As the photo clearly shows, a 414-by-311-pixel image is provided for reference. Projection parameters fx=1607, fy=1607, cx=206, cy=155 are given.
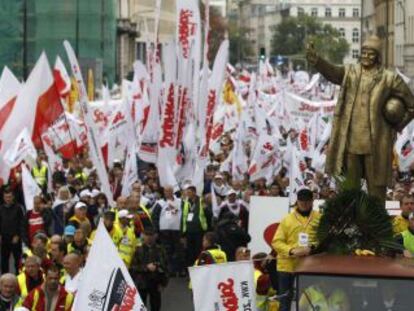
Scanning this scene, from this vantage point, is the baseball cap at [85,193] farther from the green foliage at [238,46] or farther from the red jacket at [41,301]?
the green foliage at [238,46]

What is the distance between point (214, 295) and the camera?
37.0 ft

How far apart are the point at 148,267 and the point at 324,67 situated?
3.90 metres

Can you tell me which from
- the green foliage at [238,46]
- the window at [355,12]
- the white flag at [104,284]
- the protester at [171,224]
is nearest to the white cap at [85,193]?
the protester at [171,224]

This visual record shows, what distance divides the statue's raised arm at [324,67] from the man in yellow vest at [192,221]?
7.97 m

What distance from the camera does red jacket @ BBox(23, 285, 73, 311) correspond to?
487 inches

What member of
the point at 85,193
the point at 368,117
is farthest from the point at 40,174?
the point at 368,117

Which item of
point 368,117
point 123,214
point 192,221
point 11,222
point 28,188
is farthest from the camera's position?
point 28,188

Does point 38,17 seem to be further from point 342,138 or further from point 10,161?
point 342,138

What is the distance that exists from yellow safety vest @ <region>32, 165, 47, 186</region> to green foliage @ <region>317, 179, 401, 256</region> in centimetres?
1547

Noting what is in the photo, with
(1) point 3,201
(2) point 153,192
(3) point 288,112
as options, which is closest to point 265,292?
(1) point 3,201

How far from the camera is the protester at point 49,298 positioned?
12383 mm

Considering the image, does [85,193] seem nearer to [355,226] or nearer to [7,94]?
[7,94]

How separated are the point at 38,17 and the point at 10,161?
142 feet

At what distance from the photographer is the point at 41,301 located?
1241 cm
